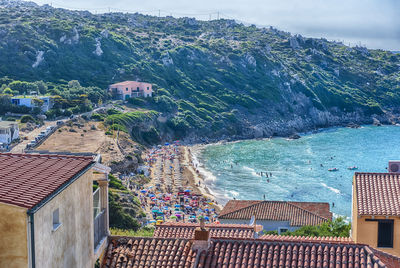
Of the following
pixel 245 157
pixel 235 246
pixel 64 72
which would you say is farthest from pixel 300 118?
pixel 235 246

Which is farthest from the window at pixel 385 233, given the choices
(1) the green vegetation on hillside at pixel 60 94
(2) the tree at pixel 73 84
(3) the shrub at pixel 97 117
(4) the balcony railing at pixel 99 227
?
(2) the tree at pixel 73 84

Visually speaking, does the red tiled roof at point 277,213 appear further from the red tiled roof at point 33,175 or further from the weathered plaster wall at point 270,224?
the red tiled roof at point 33,175

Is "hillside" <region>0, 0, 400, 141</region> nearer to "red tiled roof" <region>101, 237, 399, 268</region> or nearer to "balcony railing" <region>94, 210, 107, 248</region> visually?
"balcony railing" <region>94, 210, 107, 248</region>

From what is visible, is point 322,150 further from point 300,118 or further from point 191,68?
point 191,68

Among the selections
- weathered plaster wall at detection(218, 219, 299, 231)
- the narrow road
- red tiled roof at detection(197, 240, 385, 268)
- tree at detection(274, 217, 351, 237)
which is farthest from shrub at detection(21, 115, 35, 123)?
red tiled roof at detection(197, 240, 385, 268)

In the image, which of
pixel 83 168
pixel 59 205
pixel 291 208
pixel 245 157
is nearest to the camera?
pixel 59 205

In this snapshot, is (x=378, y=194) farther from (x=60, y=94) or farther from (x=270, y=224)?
(x=60, y=94)
